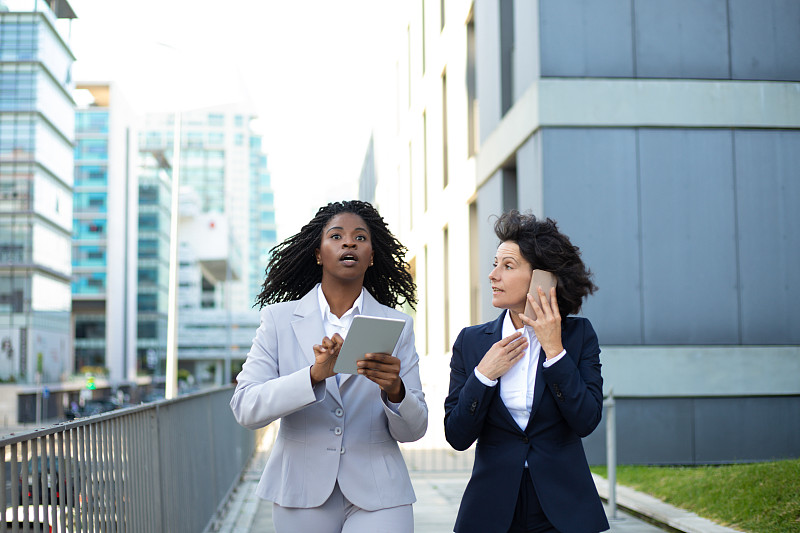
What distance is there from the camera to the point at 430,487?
1405 cm

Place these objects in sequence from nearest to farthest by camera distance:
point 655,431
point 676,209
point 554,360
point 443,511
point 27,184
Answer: point 554,360 → point 443,511 → point 655,431 → point 676,209 → point 27,184

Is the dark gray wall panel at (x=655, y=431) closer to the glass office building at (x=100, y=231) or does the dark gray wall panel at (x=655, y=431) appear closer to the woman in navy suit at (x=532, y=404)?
the woman in navy suit at (x=532, y=404)

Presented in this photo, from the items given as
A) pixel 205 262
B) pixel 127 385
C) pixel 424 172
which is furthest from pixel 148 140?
pixel 424 172

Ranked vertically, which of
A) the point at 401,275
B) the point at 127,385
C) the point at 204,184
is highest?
the point at 204,184

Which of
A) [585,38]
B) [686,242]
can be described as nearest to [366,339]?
[686,242]

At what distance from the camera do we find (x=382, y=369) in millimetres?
3326

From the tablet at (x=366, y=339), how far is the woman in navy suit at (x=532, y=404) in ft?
1.63

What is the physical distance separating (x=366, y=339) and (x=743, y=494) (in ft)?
23.5

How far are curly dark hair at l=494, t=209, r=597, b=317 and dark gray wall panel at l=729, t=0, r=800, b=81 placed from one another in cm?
1278

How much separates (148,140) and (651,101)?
640 feet

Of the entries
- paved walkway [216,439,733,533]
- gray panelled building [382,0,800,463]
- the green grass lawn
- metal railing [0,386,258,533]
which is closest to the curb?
Answer: paved walkway [216,439,733,533]

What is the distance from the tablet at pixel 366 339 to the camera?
315 cm

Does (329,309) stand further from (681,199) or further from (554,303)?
(681,199)

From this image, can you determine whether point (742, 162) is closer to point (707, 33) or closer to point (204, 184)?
point (707, 33)
